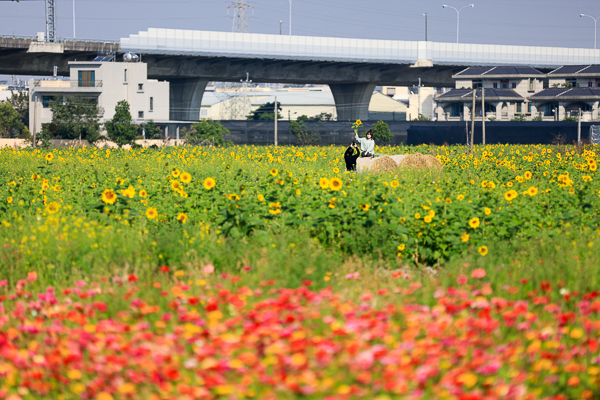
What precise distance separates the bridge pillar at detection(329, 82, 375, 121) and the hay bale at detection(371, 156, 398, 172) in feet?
177

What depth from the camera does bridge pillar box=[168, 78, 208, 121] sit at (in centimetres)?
6500

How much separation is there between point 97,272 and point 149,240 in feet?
3.02

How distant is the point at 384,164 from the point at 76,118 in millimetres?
38089

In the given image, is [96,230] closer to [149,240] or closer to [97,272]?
[149,240]

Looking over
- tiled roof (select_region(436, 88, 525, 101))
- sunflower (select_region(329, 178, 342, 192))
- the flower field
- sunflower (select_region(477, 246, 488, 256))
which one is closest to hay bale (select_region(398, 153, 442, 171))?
the flower field

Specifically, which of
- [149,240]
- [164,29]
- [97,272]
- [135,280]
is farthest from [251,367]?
[164,29]

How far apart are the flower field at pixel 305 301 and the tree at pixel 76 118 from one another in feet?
136

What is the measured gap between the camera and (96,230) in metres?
6.99

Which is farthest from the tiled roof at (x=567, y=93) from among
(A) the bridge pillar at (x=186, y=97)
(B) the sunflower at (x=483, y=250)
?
(B) the sunflower at (x=483, y=250)

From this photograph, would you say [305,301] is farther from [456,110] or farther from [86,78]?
[456,110]

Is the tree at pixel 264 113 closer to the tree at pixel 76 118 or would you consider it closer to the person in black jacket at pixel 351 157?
the tree at pixel 76 118

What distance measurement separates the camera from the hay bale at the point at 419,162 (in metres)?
18.3

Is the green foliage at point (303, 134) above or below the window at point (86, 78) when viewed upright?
below

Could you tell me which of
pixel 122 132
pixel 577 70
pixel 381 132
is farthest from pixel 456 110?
pixel 122 132
